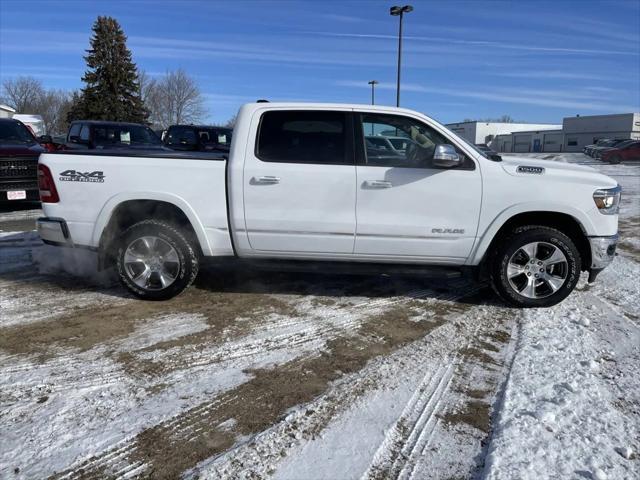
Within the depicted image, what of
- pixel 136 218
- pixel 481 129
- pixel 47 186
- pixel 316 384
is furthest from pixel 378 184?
pixel 481 129

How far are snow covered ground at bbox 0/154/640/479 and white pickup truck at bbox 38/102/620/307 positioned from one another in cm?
50

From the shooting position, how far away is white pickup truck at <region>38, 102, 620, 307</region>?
4551 mm

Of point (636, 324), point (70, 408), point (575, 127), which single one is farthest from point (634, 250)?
point (575, 127)

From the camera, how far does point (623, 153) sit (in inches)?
1194

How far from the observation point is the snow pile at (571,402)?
2480 millimetres

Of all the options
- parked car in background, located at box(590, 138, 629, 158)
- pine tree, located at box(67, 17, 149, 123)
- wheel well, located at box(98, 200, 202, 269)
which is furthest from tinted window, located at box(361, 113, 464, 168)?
pine tree, located at box(67, 17, 149, 123)

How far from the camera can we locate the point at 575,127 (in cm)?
6600

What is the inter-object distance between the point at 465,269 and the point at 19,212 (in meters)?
9.36

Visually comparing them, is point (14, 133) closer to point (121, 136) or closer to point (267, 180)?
point (121, 136)

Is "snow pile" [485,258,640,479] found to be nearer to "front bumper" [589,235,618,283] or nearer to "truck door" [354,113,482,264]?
"front bumper" [589,235,618,283]

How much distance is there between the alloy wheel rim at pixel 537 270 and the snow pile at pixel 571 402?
0.85 feet

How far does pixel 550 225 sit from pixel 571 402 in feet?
7.23

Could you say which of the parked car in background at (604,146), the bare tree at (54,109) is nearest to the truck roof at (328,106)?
the parked car in background at (604,146)

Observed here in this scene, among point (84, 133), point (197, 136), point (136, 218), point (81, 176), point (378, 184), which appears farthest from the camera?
point (197, 136)
